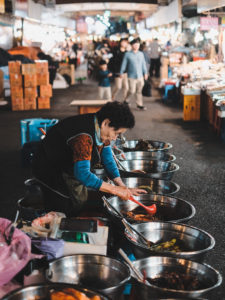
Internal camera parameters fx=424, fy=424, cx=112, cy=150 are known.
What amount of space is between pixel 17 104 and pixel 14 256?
41.7 ft

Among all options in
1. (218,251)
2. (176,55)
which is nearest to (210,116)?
(218,251)

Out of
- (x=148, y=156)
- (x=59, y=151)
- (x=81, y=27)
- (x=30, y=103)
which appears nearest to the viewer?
(x=59, y=151)

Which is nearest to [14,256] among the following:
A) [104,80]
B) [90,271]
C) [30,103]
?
[90,271]

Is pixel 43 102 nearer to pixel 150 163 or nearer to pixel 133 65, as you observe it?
pixel 133 65

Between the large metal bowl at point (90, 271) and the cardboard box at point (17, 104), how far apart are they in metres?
12.5

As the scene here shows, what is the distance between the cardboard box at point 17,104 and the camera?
15.0m

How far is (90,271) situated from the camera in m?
3.17

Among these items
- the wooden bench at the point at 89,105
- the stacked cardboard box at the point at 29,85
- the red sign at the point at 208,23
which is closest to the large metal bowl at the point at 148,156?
the wooden bench at the point at 89,105

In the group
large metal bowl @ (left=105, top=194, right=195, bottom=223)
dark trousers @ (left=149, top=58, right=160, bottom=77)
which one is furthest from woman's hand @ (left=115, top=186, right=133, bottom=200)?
dark trousers @ (left=149, top=58, right=160, bottom=77)

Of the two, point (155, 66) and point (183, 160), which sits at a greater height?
point (155, 66)

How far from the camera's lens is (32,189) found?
17.7ft

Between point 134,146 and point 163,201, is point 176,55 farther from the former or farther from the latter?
point 163,201

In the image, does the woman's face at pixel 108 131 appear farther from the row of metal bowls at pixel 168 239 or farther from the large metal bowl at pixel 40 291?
the large metal bowl at pixel 40 291

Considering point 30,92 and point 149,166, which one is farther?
point 30,92
